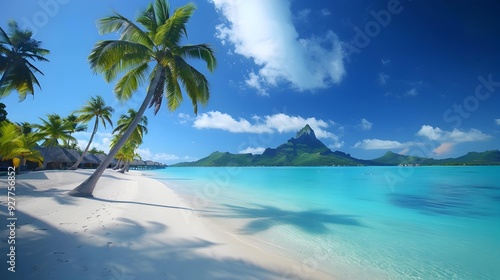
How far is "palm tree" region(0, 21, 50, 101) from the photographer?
1380cm

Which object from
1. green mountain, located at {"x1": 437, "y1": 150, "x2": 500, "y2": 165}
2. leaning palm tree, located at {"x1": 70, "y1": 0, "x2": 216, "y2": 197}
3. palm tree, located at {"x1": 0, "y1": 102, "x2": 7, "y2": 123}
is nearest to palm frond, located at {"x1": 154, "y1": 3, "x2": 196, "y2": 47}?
leaning palm tree, located at {"x1": 70, "y1": 0, "x2": 216, "y2": 197}

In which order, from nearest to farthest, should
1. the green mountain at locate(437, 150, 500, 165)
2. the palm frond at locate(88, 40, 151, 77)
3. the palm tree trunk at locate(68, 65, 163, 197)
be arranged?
1. the palm frond at locate(88, 40, 151, 77)
2. the palm tree trunk at locate(68, 65, 163, 197)
3. the green mountain at locate(437, 150, 500, 165)

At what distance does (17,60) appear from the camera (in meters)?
14.0

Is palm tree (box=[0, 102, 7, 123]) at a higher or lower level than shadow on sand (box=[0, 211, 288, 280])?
higher

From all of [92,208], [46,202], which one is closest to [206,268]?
[92,208]

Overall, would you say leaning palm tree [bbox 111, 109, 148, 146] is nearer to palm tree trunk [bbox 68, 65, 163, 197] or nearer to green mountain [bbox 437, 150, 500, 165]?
palm tree trunk [bbox 68, 65, 163, 197]

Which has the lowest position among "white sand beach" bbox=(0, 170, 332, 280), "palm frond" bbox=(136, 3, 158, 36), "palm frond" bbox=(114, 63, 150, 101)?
"white sand beach" bbox=(0, 170, 332, 280)

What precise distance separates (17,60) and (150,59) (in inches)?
450

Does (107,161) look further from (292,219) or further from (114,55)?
(292,219)

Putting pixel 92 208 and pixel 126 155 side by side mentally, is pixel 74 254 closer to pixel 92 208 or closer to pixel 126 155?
pixel 92 208

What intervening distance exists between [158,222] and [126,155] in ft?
114

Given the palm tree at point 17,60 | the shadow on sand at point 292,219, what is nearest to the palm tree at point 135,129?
the palm tree at point 17,60

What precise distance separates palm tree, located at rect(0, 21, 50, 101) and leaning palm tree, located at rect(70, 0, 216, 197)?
9.49 m

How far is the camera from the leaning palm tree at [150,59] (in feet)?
28.0
